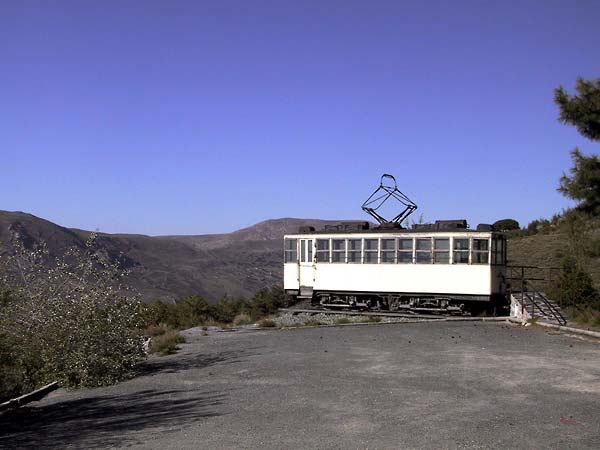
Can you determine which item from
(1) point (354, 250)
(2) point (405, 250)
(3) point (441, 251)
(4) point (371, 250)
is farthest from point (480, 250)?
(1) point (354, 250)

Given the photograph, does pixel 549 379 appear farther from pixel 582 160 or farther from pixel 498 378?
pixel 582 160

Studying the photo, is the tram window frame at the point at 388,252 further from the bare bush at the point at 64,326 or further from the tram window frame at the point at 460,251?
the bare bush at the point at 64,326

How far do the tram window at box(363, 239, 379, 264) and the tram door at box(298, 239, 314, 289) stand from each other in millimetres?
2337

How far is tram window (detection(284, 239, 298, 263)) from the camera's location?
25.3 meters

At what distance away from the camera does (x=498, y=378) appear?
409 inches

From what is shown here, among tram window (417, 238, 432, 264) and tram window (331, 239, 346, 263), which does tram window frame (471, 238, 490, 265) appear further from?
tram window (331, 239, 346, 263)

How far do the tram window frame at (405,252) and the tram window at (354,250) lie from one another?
1.54 metres

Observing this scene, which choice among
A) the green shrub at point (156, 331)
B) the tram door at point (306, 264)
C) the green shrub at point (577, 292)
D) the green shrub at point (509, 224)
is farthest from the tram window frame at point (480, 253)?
the green shrub at point (509, 224)

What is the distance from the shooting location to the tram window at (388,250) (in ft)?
74.5

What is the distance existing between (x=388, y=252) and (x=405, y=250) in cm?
63

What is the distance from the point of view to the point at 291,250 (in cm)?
2544

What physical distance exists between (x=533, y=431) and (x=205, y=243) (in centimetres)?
15130

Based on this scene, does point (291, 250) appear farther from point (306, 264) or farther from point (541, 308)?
point (541, 308)

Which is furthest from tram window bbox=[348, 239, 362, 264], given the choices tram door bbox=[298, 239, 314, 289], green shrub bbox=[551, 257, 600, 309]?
green shrub bbox=[551, 257, 600, 309]
